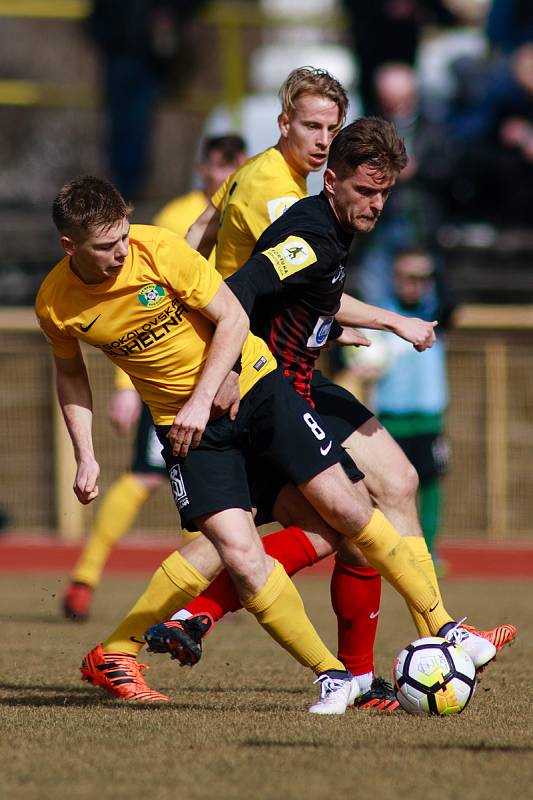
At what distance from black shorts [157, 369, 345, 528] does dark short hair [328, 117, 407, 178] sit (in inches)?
32.0

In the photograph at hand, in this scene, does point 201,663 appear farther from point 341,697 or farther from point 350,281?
point 350,281

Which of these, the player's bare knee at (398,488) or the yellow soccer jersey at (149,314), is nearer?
the yellow soccer jersey at (149,314)

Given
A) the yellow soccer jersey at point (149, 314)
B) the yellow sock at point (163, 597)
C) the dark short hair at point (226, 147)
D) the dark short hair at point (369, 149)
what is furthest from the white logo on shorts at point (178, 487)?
the dark short hair at point (226, 147)

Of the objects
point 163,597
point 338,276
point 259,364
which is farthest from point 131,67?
point 163,597

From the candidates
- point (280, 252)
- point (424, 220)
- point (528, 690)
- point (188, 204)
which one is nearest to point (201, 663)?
point (528, 690)

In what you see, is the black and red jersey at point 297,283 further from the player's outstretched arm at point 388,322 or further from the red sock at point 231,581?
the red sock at point 231,581

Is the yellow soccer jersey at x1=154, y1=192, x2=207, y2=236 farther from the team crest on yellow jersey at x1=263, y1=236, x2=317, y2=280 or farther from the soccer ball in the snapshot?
the soccer ball

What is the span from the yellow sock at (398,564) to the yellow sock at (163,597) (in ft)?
2.15

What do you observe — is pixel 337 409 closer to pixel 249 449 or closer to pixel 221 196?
pixel 249 449

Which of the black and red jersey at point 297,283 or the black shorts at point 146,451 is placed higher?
the black and red jersey at point 297,283

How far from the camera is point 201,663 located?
6.48 meters

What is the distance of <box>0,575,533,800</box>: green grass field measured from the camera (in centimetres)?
372

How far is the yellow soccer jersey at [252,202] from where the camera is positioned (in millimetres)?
5512

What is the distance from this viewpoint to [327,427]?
5.29 m
